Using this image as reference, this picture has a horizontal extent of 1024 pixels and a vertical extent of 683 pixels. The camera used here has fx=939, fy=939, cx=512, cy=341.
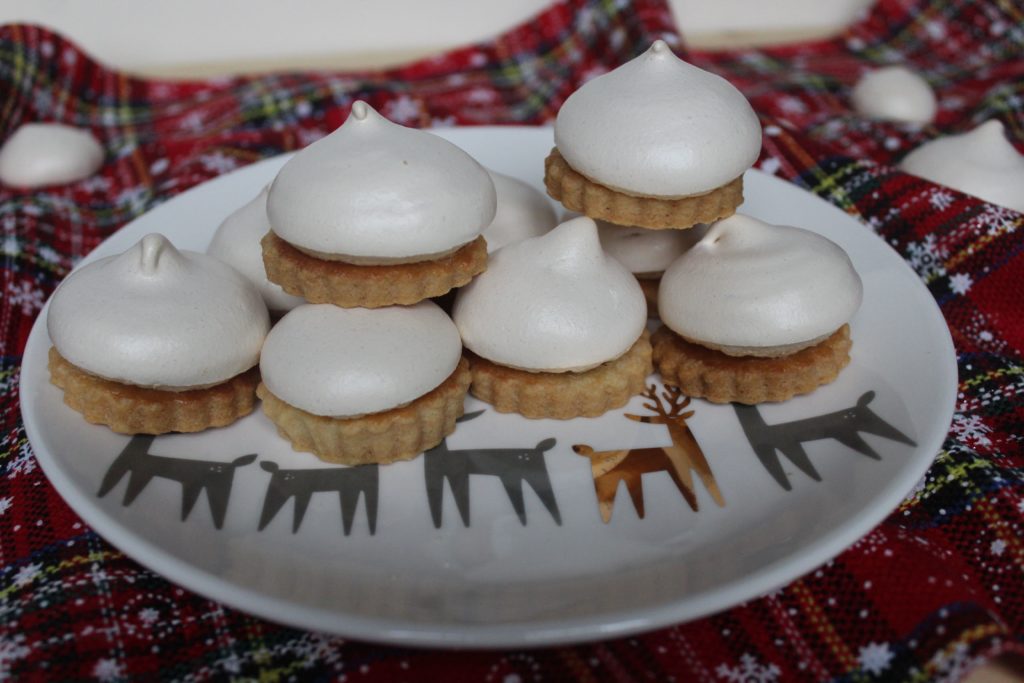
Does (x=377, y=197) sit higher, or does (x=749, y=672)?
(x=377, y=197)

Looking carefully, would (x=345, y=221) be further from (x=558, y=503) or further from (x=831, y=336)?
(x=831, y=336)

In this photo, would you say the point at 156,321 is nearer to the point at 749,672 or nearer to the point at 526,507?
the point at 526,507

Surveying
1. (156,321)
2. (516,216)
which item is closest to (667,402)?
(516,216)

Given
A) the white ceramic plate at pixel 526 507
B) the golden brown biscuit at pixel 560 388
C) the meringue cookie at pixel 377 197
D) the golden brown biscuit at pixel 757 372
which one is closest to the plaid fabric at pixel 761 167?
the white ceramic plate at pixel 526 507

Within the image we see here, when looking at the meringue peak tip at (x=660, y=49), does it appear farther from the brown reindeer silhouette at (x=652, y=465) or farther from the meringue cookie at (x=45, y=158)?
the meringue cookie at (x=45, y=158)

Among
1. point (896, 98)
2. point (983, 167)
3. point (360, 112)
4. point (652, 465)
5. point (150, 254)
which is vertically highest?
point (360, 112)

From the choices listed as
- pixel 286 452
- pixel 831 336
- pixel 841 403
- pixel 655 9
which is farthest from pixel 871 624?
pixel 655 9

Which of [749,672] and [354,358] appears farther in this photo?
[354,358]

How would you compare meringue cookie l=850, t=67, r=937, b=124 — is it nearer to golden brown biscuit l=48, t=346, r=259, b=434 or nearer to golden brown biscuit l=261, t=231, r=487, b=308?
golden brown biscuit l=261, t=231, r=487, b=308
